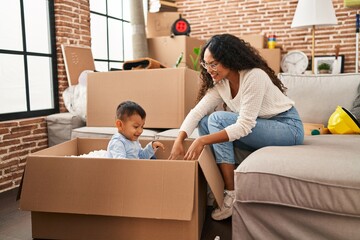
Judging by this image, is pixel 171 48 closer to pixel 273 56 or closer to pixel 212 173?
pixel 273 56

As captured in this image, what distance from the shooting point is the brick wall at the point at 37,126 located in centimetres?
263

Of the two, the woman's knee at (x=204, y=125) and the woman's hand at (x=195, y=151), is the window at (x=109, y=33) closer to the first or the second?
the woman's knee at (x=204, y=125)

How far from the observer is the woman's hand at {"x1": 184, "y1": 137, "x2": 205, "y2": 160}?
1.55 meters

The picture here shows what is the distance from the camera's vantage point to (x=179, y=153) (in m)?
1.76

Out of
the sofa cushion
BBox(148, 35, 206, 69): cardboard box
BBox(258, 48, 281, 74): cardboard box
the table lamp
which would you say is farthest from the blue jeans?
BBox(258, 48, 281, 74): cardboard box

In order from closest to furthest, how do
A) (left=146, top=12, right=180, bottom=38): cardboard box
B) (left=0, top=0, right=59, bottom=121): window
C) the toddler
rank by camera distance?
the toddler
(left=0, top=0, right=59, bottom=121): window
(left=146, top=12, right=180, bottom=38): cardboard box

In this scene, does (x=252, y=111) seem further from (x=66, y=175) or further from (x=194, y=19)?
(x=194, y=19)

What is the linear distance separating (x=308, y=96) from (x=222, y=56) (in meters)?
0.88

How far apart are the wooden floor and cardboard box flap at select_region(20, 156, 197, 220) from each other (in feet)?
1.05


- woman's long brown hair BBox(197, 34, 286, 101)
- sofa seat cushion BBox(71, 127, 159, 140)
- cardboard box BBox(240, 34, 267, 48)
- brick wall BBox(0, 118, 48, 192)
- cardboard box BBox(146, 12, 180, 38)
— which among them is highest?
cardboard box BBox(146, 12, 180, 38)

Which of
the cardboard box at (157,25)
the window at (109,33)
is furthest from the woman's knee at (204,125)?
the cardboard box at (157,25)

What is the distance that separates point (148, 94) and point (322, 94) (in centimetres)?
116

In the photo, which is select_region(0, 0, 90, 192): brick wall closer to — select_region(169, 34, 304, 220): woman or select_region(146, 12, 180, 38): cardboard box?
select_region(146, 12, 180, 38): cardboard box

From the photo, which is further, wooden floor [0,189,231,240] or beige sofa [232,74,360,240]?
wooden floor [0,189,231,240]
